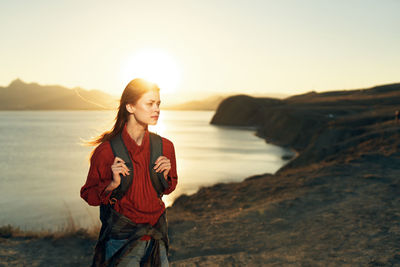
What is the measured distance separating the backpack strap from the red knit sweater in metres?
0.04

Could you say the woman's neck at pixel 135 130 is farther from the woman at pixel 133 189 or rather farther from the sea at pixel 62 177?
the sea at pixel 62 177

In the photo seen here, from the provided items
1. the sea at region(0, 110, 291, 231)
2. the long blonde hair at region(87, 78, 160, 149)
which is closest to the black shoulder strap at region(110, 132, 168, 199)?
the long blonde hair at region(87, 78, 160, 149)

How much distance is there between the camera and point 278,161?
113 ft

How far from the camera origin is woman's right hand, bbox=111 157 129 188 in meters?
2.54

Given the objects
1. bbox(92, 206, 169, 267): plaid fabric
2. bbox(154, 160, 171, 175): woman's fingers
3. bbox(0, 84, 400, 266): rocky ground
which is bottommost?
bbox(0, 84, 400, 266): rocky ground

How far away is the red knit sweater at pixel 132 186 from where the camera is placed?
2686 mm

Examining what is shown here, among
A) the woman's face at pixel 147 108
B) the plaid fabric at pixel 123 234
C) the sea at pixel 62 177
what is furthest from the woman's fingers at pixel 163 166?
the sea at pixel 62 177

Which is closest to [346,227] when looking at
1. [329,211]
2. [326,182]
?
[329,211]

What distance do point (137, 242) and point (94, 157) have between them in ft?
2.39

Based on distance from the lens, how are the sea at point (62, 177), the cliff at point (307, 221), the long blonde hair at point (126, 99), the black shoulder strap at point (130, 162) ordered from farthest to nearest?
the sea at point (62, 177) < the cliff at point (307, 221) < the long blonde hair at point (126, 99) < the black shoulder strap at point (130, 162)

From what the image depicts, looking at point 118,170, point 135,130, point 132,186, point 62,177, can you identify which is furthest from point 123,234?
point 62,177

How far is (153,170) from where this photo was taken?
2.73m

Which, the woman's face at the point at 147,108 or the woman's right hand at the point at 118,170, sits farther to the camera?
the woman's face at the point at 147,108

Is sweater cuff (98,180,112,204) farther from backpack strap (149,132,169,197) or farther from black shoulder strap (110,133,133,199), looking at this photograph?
backpack strap (149,132,169,197)
